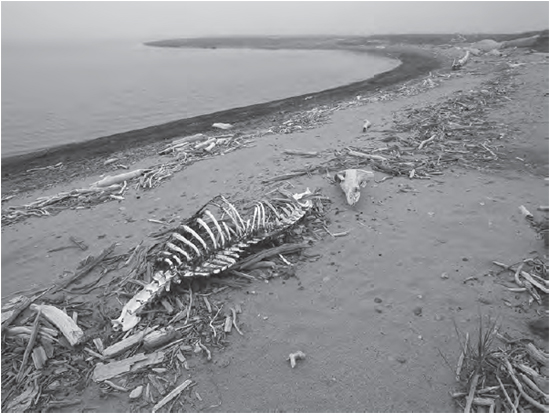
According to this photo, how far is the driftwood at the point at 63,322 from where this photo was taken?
4125 millimetres

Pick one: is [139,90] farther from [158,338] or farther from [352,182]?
[158,338]

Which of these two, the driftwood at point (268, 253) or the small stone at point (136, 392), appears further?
the driftwood at point (268, 253)

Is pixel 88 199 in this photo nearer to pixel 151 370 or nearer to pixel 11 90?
pixel 151 370

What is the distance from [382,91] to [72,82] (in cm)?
2280

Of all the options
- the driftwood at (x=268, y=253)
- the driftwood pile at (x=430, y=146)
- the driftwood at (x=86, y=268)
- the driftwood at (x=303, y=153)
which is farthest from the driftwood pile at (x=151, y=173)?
the driftwood at (x=268, y=253)

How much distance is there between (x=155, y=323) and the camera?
441 cm

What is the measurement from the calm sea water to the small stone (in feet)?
43.4

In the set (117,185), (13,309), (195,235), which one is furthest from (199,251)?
(117,185)

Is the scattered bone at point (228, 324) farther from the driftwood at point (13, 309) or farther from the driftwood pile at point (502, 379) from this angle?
the driftwood at point (13, 309)

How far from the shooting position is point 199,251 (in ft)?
16.1

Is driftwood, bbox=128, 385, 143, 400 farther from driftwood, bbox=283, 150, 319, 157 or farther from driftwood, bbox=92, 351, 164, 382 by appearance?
driftwood, bbox=283, 150, 319, 157

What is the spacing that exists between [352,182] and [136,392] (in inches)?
192

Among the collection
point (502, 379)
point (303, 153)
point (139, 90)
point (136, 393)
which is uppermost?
point (139, 90)

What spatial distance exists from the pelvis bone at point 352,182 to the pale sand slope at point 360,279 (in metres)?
0.18
